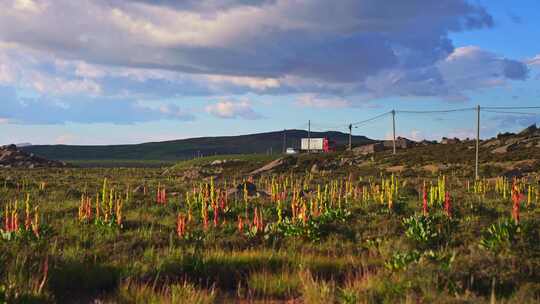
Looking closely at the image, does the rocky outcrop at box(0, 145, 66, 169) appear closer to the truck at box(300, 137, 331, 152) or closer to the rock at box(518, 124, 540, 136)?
the truck at box(300, 137, 331, 152)

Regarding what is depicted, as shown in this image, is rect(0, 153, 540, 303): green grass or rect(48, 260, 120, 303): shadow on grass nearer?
rect(0, 153, 540, 303): green grass

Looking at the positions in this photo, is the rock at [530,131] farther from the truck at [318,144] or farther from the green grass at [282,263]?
the green grass at [282,263]

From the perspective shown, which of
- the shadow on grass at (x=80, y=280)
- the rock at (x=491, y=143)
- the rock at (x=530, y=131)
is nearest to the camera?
the shadow on grass at (x=80, y=280)

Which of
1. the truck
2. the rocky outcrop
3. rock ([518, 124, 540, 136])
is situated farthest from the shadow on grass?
the truck

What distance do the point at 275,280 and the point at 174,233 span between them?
178 inches

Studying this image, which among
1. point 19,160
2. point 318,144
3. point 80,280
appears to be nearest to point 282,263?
point 80,280

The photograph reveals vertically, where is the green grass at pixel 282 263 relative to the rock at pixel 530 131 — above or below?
below

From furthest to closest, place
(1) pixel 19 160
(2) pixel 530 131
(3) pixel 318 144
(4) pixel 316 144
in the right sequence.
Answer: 1. (4) pixel 316 144
2. (3) pixel 318 144
3. (1) pixel 19 160
4. (2) pixel 530 131

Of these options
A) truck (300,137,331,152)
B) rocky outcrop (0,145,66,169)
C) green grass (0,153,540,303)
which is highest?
truck (300,137,331,152)

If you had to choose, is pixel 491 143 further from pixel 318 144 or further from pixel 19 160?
pixel 19 160

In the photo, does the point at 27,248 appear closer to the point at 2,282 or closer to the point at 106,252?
the point at 106,252

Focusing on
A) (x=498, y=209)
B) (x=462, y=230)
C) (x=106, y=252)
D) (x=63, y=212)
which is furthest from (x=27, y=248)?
(x=498, y=209)

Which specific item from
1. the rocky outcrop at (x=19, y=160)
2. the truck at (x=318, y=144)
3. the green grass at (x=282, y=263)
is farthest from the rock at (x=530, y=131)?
the rocky outcrop at (x=19, y=160)

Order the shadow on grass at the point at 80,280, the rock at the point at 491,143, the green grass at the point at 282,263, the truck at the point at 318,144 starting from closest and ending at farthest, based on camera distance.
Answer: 1. the green grass at the point at 282,263
2. the shadow on grass at the point at 80,280
3. the rock at the point at 491,143
4. the truck at the point at 318,144
